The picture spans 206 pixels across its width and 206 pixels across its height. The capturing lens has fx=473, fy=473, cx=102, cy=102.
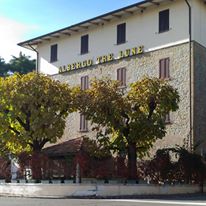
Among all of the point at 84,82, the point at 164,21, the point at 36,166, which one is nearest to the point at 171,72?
the point at 164,21

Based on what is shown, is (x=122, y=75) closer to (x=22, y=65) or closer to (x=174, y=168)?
(x=174, y=168)

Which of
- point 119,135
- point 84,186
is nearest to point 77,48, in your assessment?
point 119,135

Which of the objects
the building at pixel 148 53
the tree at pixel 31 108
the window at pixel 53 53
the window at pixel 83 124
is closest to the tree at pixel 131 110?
the tree at pixel 31 108

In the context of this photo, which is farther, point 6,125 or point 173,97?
point 6,125

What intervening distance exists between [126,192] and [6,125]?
867 cm

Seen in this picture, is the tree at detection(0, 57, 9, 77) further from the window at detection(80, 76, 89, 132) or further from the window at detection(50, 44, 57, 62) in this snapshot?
the window at detection(80, 76, 89, 132)

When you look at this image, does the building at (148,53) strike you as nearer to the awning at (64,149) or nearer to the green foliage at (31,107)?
the awning at (64,149)

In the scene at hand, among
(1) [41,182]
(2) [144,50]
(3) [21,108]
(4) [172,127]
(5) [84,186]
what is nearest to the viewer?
(5) [84,186]

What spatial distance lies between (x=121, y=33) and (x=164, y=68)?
4.62 m

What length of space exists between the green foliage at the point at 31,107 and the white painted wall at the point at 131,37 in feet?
23.0

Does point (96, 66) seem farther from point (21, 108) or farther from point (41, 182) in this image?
point (41, 182)

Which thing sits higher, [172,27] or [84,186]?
[172,27]

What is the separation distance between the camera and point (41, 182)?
26.1m

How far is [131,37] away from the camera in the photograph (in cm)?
3284
